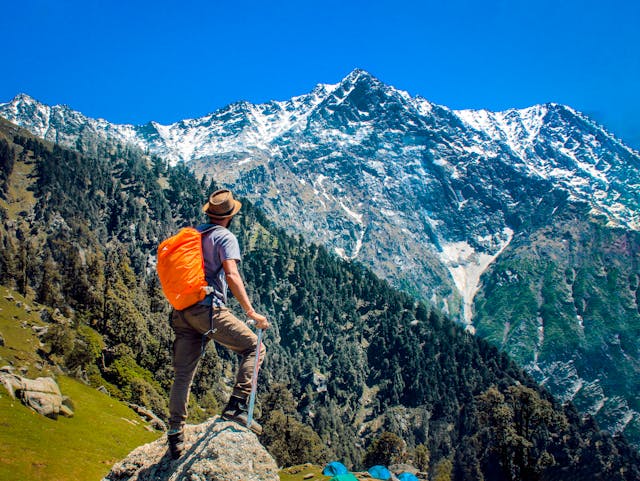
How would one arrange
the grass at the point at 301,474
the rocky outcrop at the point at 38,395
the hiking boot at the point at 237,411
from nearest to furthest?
the hiking boot at the point at 237,411 < the rocky outcrop at the point at 38,395 < the grass at the point at 301,474

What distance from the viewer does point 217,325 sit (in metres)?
11.0

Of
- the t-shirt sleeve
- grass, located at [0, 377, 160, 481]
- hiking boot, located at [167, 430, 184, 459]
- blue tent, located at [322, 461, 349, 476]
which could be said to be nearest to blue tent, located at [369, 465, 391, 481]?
blue tent, located at [322, 461, 349, 476]

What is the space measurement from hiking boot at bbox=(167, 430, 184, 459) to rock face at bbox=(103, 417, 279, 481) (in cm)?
15

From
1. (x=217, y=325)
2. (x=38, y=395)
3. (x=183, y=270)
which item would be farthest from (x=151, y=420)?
(x=183, y=270)

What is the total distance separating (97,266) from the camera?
354ft

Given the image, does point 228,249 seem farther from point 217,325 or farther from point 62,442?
point 62,442

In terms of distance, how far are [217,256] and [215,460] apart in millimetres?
4584

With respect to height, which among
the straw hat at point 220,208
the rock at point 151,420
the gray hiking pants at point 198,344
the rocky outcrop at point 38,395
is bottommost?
the rock at point 151,420

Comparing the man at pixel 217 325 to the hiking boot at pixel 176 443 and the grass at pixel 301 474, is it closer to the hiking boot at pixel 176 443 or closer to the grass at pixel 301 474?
the hiking boot at pixel 176 443

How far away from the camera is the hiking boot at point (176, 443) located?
11680mm

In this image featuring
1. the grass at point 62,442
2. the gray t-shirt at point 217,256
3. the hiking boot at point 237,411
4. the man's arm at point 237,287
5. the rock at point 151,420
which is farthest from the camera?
the rock at point 151,420

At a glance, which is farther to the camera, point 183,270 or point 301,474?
point 301,474

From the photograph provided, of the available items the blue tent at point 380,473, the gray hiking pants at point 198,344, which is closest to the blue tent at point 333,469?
the blue tent at point 380,473

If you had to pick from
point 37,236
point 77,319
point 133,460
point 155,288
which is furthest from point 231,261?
point 37,236
